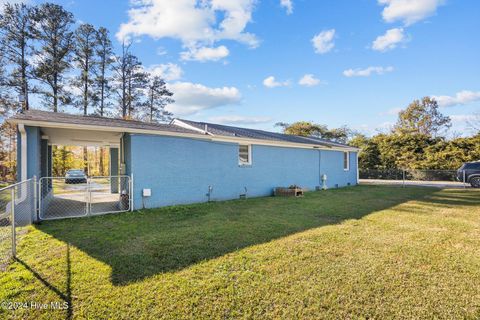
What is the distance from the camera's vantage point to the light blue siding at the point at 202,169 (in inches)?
321

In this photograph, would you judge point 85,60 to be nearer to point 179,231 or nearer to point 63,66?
point 63,66

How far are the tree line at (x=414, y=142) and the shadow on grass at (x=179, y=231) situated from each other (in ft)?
53.4

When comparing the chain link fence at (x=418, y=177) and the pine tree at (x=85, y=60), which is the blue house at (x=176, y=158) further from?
the chain link fence at (x=418, y=177)

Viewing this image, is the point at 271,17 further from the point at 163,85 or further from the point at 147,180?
the point at 163,85

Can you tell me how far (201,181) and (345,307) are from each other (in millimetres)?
7465

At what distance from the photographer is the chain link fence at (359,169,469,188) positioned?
54.4ft

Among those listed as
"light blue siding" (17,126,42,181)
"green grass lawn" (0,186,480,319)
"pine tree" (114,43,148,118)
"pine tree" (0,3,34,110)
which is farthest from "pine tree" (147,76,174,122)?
"green grass lawn" (0,186,480,319)

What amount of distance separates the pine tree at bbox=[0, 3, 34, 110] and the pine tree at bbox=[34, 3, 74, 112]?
53cm

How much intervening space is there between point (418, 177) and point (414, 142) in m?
3.97

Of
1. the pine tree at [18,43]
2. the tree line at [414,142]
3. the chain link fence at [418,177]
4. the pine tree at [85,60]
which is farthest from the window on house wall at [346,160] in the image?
the pine tree at [18,43]

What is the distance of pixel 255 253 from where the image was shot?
161 inches

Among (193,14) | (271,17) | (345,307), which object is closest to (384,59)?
(271,17)

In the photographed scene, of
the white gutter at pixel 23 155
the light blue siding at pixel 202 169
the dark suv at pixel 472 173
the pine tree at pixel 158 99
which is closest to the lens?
the white gutter at pixel 23 155

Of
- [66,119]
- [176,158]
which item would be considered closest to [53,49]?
[66,119]
